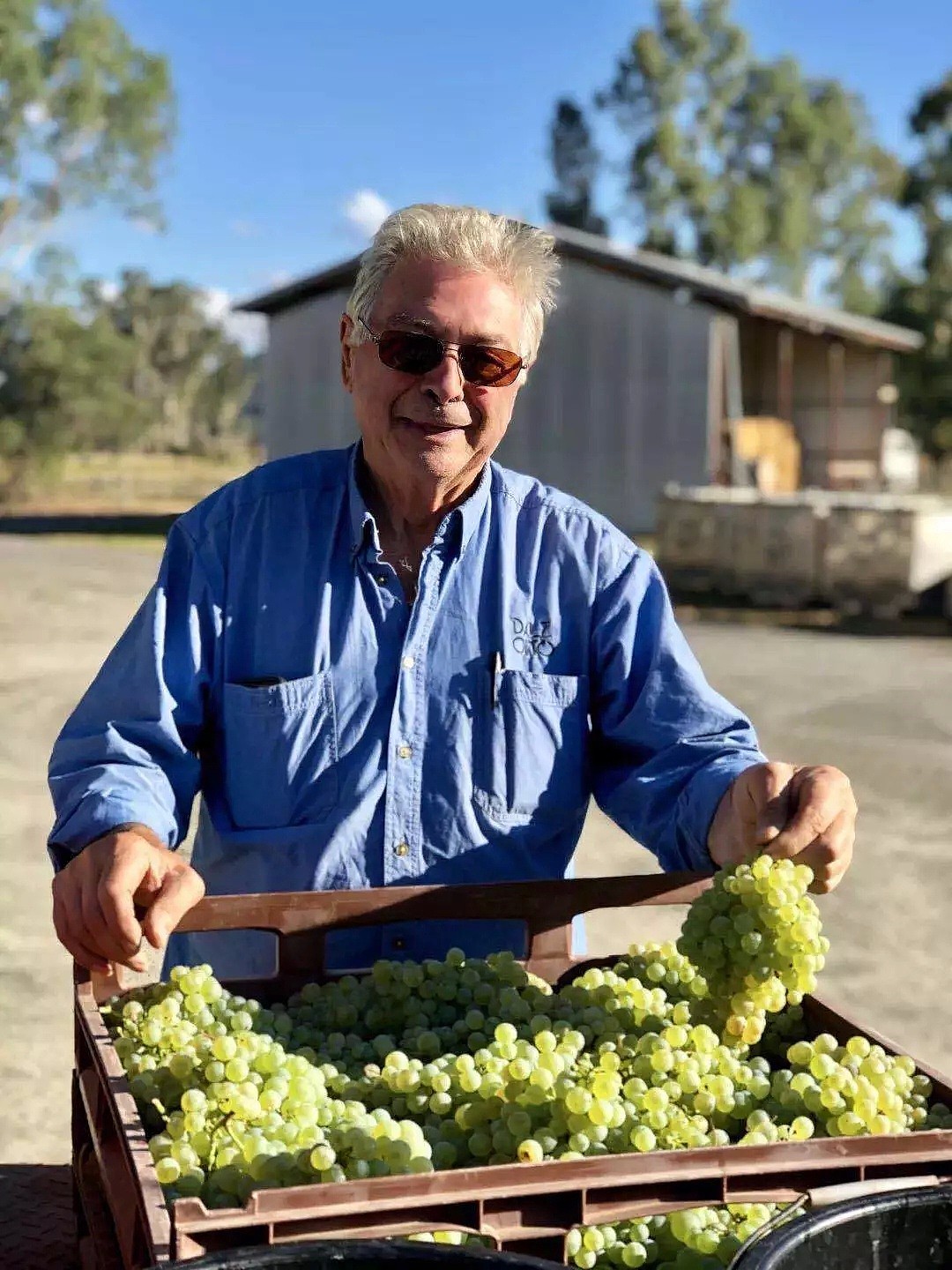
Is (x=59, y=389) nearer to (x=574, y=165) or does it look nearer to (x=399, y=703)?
(x=574, y=165)

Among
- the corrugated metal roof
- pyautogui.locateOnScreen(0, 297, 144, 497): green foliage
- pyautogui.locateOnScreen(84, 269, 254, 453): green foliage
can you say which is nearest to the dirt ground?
the corrugated metal roof

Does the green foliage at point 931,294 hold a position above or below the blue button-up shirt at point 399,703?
above

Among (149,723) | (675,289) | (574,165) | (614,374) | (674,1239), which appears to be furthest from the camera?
(574,165)

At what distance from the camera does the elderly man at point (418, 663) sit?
2.21 metres

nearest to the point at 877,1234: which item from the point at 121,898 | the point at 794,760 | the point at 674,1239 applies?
the point at 674,1239

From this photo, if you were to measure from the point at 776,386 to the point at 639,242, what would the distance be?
19181 millimetres

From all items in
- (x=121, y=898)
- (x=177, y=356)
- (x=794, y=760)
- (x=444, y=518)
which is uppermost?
(x=177, y=356)

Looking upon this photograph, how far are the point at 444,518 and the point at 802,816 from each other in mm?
772

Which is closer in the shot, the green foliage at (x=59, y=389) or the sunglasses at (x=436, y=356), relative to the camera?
the sunglasses at (x=436, y=356)

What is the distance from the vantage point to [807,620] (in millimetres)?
15000

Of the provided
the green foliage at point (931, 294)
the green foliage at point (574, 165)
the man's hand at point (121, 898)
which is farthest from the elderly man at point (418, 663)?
the green foliage at point (574, 165)

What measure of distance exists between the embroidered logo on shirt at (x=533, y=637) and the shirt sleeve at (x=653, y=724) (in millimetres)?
75

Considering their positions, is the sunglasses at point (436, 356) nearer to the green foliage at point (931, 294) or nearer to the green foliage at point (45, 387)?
the green foliage at point (45, 387)

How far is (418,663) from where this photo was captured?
2.27m
